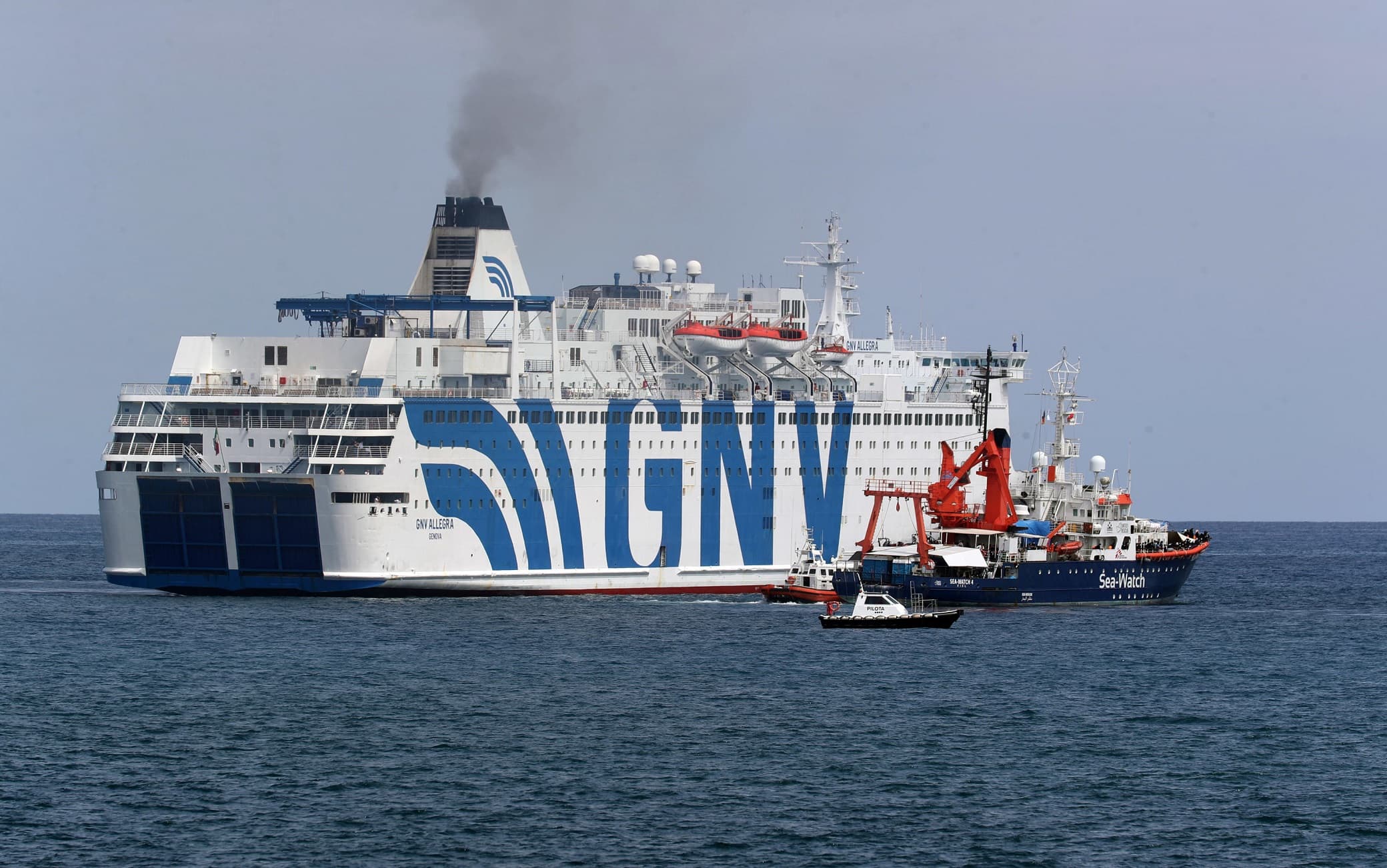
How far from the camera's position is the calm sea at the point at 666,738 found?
3369cm

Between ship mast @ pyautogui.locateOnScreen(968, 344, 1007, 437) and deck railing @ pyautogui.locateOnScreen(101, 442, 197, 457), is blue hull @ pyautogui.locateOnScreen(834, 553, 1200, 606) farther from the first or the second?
deck railing @ pyautogui.locateOnScreen(101, 442, 197, 457)

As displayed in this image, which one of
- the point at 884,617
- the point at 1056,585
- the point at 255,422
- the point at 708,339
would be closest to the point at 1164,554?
the point at 1056,585

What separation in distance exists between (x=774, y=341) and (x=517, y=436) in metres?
13.0

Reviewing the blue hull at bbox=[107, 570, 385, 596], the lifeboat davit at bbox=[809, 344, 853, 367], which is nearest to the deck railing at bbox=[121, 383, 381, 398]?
the blue hull at bbox=[107, 570, 385, 596]

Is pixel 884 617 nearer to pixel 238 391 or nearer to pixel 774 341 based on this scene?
pixel 774 341

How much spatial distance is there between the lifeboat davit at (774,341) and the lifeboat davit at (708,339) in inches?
28.3

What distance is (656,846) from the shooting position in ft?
108

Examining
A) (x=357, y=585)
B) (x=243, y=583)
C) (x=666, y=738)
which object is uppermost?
(x=243, y=583)

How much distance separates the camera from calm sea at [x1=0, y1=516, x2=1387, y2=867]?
3369 cm

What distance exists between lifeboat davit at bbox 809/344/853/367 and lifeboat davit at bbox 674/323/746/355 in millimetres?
4039

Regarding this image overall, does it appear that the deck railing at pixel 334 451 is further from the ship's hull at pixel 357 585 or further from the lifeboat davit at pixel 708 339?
the lifeboat davit at pixel 708 339

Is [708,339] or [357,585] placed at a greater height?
[708,339]

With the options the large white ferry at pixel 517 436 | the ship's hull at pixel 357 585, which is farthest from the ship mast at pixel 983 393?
the ship's hull at pixel 357 585

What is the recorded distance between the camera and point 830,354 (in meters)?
77.2
